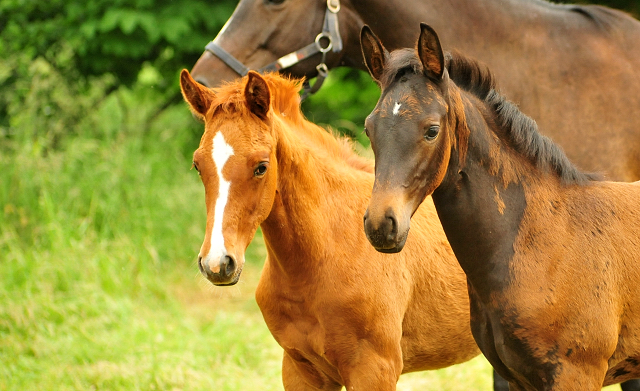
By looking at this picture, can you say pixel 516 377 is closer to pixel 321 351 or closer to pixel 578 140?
pixel 321 351

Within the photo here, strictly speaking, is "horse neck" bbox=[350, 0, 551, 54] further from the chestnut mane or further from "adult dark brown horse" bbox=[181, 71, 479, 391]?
"adult dark brown horse" bbox=[181, 71, 479, 391]

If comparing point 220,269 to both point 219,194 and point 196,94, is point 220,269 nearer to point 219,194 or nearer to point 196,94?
point 219,194

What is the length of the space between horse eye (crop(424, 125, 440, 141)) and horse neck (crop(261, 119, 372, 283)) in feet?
2.58

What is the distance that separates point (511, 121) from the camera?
2.74m

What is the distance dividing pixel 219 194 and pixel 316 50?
1523mm

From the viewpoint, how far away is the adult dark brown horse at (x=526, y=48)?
3.63 m

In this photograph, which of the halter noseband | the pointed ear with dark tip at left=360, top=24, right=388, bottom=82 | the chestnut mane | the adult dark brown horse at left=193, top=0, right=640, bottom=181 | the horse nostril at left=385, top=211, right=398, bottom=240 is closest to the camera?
the horse nostril at left=385, top=211, right=398, bottom=240

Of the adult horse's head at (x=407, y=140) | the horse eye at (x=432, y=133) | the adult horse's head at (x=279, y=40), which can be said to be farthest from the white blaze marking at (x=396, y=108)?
the adult horse's head at (x=279, y=40)

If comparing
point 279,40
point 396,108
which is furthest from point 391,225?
point 279,40

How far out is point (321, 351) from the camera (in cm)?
298

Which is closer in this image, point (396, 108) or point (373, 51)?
point (396, 108)

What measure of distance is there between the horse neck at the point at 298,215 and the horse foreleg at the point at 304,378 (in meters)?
0.46

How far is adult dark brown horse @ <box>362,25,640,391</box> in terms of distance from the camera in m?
2.44

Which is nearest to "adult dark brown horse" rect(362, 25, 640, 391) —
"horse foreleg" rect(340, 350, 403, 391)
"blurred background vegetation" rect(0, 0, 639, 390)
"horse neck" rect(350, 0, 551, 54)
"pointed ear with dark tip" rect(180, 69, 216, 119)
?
"horse foreleg" rect(340, 350, 403, 391)
